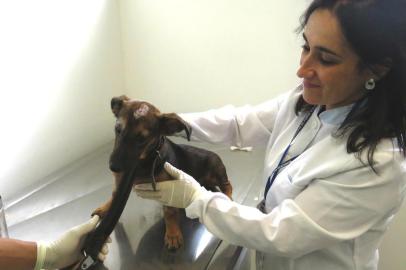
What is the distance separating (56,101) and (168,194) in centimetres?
65

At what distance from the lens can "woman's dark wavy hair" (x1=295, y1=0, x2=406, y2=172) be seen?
2.42ft

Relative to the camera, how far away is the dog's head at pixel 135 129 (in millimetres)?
936

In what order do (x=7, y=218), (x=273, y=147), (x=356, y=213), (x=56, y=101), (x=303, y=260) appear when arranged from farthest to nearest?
(x=56, y=101) < (x=7, y=218) < (x=273, y=147) < (x=303, y=260) < (x=356, y=213)

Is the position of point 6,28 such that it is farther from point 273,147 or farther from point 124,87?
point 273,147

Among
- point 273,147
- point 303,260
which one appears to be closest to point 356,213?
point 303,260

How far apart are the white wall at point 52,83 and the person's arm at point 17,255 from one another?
0.40 meters

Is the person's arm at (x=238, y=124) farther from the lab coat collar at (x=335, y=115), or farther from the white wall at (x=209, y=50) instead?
the white wall at (x=209, y=50)

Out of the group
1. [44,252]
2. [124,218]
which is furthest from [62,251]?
[124,218]

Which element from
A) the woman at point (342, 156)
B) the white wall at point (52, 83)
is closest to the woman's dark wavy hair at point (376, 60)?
the woman at point (342, 156)

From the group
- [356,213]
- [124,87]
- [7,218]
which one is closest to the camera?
[356,213]

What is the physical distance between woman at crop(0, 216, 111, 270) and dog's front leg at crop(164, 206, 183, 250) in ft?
0.55

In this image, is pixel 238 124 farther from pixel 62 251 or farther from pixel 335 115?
pixel 62 251

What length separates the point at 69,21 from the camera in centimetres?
142

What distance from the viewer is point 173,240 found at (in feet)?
3.43
